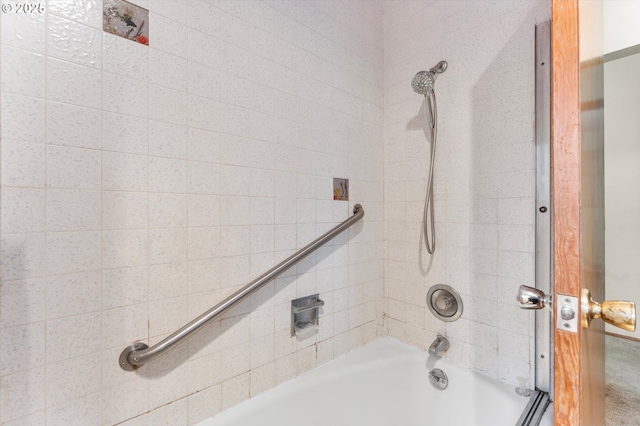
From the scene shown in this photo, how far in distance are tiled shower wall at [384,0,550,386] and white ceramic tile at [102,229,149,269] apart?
3.72 feet

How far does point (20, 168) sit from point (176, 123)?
371 mm

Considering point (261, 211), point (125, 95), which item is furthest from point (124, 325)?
point (125, 95)

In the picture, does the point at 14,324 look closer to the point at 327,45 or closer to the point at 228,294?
the point at 228,294

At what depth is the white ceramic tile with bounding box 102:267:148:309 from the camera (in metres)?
0.74

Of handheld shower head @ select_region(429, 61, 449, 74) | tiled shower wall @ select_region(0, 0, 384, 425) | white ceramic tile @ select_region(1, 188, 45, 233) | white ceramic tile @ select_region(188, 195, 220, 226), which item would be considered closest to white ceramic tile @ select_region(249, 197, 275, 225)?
tiled shower wall @ select_region(0, 0, 384, 425)

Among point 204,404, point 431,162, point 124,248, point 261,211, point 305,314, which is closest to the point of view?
point 124,248

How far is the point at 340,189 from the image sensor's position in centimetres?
131

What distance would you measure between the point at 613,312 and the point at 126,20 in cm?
133

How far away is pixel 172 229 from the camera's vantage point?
0.84m

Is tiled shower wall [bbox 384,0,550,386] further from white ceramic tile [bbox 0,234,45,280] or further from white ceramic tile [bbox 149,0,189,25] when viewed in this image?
white ceramic tile [bbox 0,234,45,280]

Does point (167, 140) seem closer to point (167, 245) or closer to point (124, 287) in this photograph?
point (167, 245)

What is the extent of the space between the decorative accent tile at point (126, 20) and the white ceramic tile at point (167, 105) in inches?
5.3

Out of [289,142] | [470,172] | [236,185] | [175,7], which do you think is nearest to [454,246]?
[470,172]

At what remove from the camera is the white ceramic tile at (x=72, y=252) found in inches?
26.3
